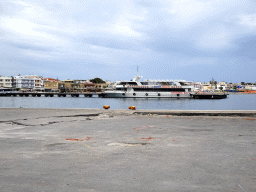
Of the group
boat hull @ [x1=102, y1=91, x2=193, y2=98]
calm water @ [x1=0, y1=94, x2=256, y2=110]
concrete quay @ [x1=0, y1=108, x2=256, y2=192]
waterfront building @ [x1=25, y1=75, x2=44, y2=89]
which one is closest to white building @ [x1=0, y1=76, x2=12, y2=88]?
waterfront building @ [x1=25, y1=75, x2=44, y2=89]

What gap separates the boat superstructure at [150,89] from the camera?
3130 inches

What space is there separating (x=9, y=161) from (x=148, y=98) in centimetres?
7569

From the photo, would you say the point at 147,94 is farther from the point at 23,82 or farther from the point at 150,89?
the point at 23,82

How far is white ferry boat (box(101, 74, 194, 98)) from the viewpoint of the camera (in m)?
79.5

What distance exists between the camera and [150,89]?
80.8 metres

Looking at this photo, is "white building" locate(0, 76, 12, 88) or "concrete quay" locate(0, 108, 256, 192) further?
"white building" locate(0, 76, 12, 88)

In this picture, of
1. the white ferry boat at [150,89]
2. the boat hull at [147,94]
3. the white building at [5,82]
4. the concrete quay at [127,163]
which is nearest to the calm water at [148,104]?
the boat hull at [147,94]

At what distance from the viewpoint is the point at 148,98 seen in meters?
80.1

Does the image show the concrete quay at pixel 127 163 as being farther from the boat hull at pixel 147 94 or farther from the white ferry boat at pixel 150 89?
the white ferry boat at pixel 150 89

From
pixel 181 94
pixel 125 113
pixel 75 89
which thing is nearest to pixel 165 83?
pixel 181 94

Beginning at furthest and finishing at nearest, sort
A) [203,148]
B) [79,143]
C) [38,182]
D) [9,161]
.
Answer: [79,143] < [203,148] < [9,161] < [38,182]

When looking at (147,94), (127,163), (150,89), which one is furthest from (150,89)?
(127,163)

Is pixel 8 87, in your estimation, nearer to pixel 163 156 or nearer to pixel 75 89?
pixel 75 89

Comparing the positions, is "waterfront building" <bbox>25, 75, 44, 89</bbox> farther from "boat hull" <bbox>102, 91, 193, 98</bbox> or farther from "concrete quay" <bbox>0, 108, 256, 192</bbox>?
"concrete quay" <bbox>0, 108, 256, 192</bbox>
